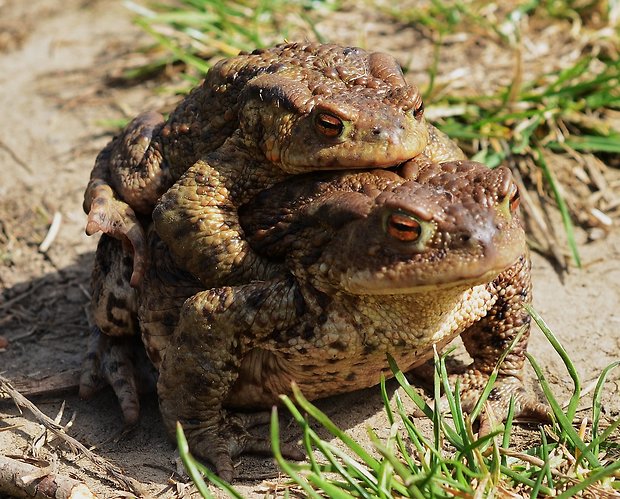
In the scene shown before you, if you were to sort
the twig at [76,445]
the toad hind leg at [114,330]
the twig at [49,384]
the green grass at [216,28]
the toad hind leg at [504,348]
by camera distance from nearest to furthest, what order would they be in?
the twig at [76,445]
the toad hind leg at [504,348]
the toad hind leg at [114,330]
the twig at [49,384]
the green grass at [216,28]

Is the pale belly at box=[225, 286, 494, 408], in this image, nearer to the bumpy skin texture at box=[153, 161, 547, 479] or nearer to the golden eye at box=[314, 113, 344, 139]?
the bumpy skin texture at box=[153, 161, 547, 479]

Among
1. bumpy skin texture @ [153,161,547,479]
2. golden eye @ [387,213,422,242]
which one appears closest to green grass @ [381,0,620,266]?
bumpy skin texture @ [153,161,547,479]

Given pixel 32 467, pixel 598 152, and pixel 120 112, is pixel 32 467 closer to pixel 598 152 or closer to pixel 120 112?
pixel 120 112

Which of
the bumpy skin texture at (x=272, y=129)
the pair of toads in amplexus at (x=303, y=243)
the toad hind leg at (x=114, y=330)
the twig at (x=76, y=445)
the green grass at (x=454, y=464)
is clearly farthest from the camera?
the toad hind leg at (x=114, y=330)

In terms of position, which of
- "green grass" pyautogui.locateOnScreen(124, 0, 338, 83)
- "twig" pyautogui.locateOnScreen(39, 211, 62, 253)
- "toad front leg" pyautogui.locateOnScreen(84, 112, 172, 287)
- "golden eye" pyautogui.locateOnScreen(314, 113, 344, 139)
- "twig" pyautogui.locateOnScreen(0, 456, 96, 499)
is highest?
"golden eye" pyautogui.locateOnScreen(314, 113, 344, 139)

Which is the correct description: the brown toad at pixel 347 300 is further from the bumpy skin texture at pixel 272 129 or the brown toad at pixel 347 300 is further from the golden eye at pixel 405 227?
the bumpy skin texture at pixel 272 129

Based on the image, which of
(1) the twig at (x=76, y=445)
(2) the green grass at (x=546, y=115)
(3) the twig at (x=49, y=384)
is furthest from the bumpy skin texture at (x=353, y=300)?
(2) the green grass at (x=546, y=115)

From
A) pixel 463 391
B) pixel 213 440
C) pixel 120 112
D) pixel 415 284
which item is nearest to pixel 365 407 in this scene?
pixel 463 391
